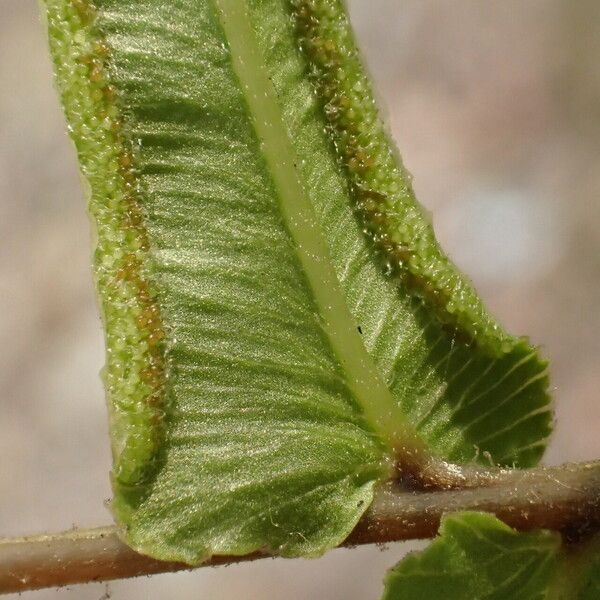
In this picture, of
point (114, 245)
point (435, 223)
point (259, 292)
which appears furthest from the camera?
point (435, 223)

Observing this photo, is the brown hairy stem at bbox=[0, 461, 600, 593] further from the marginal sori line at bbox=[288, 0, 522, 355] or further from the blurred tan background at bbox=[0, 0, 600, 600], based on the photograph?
the blurred tan background at bbox=[0, 0, 600, 600]

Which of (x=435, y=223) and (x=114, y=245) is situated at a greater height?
(x=435, y=223)

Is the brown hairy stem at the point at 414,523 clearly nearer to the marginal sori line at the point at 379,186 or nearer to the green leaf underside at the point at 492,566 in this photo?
the green leaf underside at the point at 492,566

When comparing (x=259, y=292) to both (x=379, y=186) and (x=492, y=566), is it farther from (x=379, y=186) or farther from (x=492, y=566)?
(x=492, y=566)

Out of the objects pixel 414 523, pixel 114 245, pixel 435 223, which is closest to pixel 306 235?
pixel 114 245

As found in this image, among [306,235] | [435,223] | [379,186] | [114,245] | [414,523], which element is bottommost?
[414,523]

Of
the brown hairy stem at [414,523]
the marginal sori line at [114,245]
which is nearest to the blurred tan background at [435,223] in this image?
the brown hairy stem at [414,523]

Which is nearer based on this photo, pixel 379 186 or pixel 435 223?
pixel 379 186
